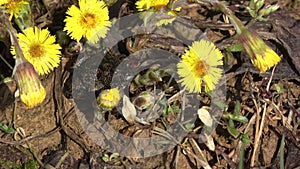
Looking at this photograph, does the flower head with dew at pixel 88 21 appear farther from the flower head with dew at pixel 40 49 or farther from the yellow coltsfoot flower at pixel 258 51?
the yellow coltsfoot flower at pixel 258 51

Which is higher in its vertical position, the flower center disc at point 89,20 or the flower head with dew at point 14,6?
the flower head with dew at point 14,6

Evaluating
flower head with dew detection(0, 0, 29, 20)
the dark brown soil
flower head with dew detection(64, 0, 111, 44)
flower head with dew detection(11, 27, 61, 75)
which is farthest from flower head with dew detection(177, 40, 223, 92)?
flower head with dew detection(0, 0, 29, 20)

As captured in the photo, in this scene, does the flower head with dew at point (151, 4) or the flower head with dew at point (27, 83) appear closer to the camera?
the flower head with dew at point (27, 83)

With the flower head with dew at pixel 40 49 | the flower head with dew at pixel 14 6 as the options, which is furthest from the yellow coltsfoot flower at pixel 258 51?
the flower head with dew at pixel 14 6

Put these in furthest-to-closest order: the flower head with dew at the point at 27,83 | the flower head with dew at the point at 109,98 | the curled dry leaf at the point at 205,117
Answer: the curled dry leaf at the point at 205,117 → the flower head with dew at the point at 109,98 → the flower head with dew at the point at 27,83

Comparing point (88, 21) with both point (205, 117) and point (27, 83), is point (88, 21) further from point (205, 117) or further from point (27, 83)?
point (205, 117)

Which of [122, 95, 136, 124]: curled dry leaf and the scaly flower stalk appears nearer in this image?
the scaly flower stalk

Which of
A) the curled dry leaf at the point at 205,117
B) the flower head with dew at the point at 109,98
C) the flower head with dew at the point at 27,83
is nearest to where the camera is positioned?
the flower head with dew at the point at 27,83

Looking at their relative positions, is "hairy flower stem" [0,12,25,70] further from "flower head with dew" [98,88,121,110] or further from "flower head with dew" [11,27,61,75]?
"flower head with dew" [98,88,121,110]
